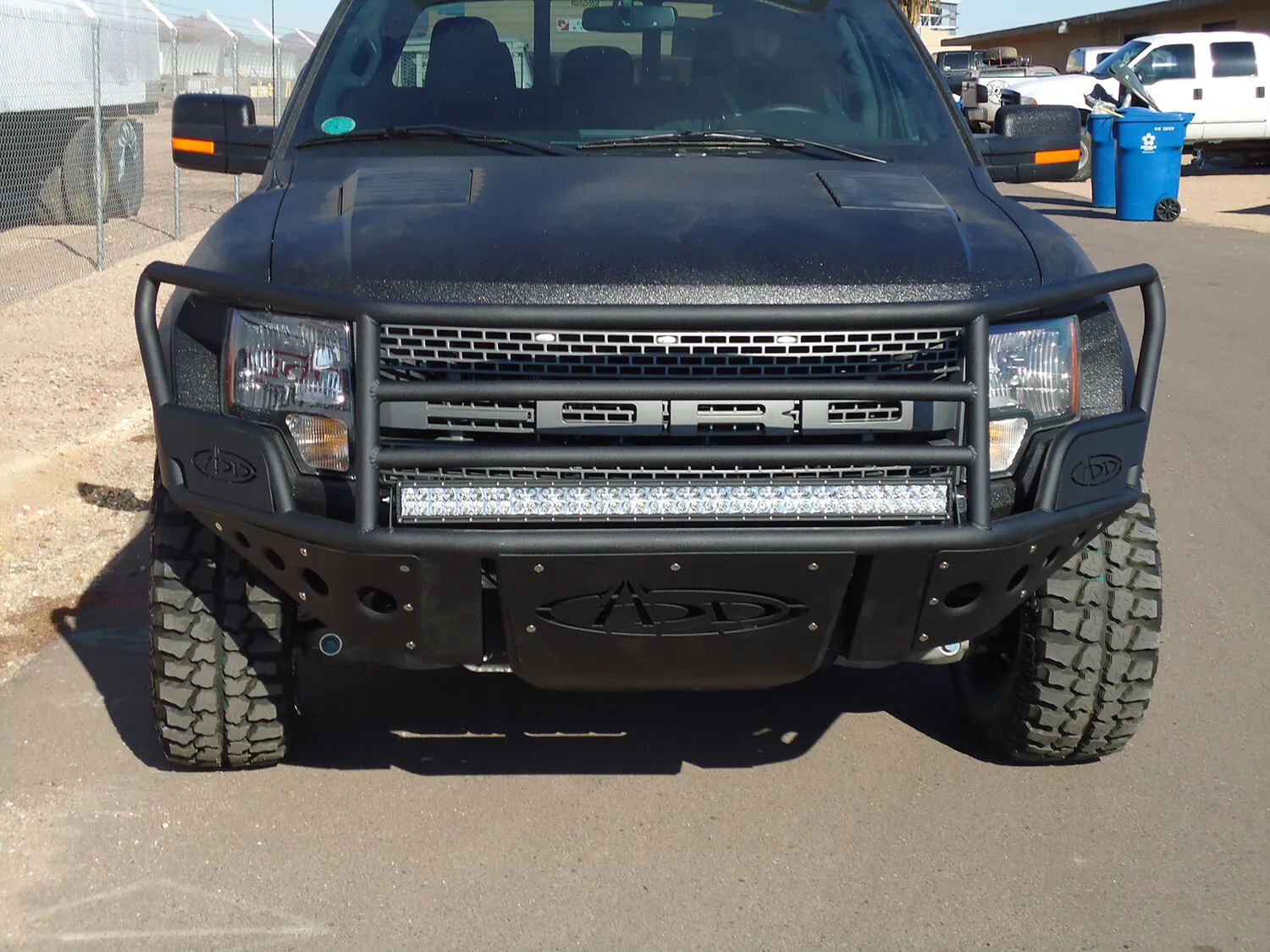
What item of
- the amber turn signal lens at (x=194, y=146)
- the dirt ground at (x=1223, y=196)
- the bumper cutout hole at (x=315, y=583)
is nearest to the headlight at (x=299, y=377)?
the bumper cutout hole at (x=315, y=583)

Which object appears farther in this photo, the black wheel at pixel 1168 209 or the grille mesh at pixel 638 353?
the black wheel at pixel 1168 209

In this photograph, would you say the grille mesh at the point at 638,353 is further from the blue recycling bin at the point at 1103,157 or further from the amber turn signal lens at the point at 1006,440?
the blue recycling bin at the point at 1103,157

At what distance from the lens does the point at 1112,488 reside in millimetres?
3088

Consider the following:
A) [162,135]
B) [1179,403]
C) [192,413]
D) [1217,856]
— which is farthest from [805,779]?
[162,135]

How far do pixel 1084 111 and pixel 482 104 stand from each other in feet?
78.5

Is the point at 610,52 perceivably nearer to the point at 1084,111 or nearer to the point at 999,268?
the point at 999,268

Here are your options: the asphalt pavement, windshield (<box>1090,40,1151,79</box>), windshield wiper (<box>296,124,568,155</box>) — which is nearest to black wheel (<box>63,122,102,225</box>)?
the asphalt pavement

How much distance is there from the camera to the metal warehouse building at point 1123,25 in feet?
135

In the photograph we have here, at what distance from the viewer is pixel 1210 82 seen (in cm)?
2623

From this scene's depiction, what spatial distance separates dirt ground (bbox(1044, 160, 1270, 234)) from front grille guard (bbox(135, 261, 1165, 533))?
1671 centimetres

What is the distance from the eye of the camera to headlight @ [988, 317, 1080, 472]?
9.95 feet

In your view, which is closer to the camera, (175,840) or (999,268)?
(999,268)

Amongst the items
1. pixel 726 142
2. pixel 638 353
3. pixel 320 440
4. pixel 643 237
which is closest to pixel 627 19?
pixel 726 142

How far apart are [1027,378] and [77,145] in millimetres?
14888
